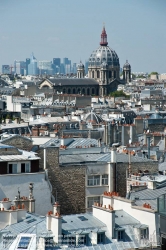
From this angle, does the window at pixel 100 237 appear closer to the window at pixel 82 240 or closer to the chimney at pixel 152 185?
the window at pixel 82 240

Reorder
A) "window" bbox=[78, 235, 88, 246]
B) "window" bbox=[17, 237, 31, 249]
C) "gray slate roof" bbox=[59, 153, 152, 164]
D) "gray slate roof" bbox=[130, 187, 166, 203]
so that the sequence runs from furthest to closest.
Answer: "gray slate roof" bbox=[59, 153, 152, 164] → "gray slate roof" bbox=[130, 187, 166, 203] → "window" bbox=[78, 235, 88, 246] → "window" bbox=[17, 237, 31, 249]

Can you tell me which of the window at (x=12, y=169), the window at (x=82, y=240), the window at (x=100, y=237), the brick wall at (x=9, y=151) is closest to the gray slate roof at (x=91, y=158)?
the brick wall at (x=9, y=151)

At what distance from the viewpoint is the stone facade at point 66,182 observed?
32.0 m

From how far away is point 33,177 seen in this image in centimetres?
3058

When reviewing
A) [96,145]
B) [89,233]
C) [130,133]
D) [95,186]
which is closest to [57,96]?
[130,133]

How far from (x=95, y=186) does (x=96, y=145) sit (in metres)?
10.2

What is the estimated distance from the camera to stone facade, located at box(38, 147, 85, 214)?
32.0 meters

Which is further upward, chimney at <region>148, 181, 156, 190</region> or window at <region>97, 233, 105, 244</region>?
chimney at <region>148, 181, 156, 190</region>

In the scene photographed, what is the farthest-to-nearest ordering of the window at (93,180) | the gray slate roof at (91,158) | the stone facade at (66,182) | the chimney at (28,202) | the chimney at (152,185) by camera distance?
the gray slate roof at (91,158) < the window at (93,180) < the stone facade at (66,182) < the chimney at (152,185) < the chimney at (28,202)

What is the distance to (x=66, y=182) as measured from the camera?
105ft

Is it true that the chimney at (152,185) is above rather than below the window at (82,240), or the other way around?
above

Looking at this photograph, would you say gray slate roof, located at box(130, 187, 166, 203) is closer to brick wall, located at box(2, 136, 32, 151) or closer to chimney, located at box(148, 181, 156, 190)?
chimney, located at box(148, 181, 156, 190)

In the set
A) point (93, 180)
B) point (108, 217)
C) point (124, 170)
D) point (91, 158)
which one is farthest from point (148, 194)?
point (91, 158)

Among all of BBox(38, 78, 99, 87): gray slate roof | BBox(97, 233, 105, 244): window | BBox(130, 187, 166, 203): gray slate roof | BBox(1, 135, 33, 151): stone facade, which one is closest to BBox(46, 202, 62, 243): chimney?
BBox(97, 233, 105, 244): window
